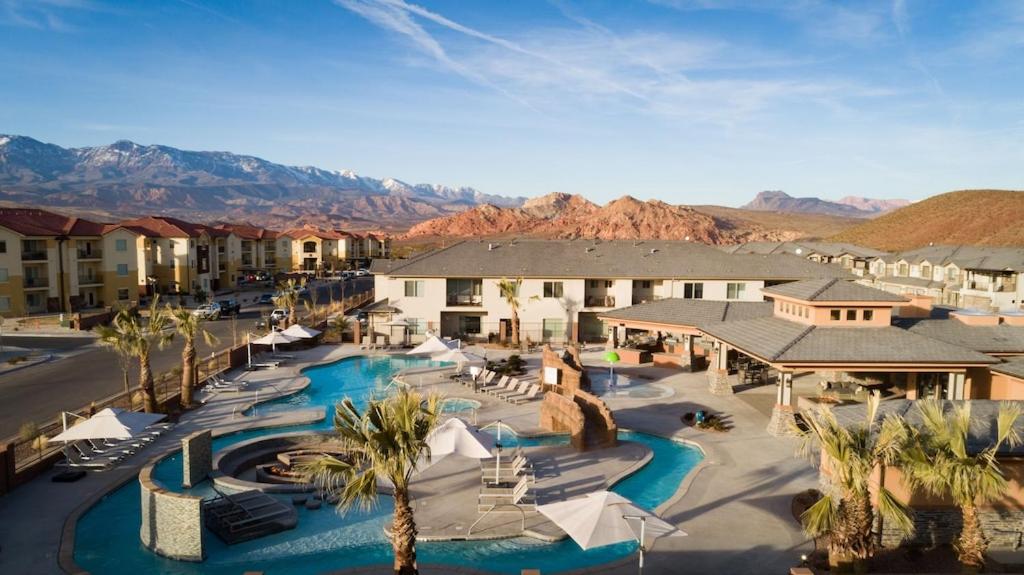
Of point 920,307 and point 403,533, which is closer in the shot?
point 403,533

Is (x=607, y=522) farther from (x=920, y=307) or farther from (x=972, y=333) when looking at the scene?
(x=920, y=307)

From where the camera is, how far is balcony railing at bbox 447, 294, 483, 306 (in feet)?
144

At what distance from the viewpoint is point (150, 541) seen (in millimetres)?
14836

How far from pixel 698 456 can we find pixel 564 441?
460 centimetres

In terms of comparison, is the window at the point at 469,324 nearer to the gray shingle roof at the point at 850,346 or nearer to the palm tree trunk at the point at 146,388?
the gray shingle roof at the point at 850,346

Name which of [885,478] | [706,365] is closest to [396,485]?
[885,478]

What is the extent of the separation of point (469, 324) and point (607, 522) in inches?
1293

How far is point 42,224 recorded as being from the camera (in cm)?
5809

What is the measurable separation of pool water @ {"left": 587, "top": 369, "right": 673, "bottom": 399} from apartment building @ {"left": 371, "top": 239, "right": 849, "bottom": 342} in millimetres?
9814

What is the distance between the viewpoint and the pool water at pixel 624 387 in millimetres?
29562

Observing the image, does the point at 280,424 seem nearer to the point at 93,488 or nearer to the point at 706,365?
the point at 93,488

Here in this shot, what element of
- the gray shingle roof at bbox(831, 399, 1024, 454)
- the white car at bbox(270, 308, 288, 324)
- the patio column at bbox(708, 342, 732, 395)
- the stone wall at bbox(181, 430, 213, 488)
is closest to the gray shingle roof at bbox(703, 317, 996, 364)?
the patio column at bbox(708, 342, 732, 395)

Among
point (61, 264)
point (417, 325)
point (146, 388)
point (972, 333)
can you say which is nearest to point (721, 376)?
point (972, 333)

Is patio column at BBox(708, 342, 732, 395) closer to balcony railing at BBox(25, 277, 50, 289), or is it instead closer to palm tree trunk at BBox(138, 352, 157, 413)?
palm tree trunk at BBox(138, 352, 157, 413)
